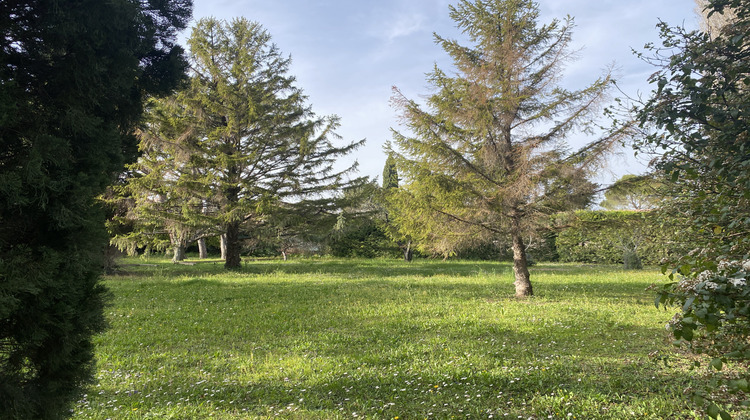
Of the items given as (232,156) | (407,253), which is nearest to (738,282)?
(232,156)

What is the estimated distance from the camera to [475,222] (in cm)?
888

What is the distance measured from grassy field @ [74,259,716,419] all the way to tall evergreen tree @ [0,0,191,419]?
1058mm

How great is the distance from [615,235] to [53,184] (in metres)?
11.5

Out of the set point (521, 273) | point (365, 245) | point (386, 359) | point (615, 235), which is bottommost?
point (386, 359)

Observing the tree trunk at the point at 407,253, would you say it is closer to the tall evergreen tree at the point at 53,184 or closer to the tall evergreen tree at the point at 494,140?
the tall evergreen tree at the point at 494,140

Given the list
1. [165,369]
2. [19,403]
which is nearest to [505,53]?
[165,369]

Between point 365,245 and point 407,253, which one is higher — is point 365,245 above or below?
above

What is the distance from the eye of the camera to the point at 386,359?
15.4 ft

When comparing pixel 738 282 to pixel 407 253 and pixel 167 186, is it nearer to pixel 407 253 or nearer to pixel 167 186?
pixel 167 186

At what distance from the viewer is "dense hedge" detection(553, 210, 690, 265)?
4.68 m

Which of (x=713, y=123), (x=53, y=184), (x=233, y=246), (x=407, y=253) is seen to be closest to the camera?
(x=53, y=184)

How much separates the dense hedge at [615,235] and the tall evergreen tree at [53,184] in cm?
369

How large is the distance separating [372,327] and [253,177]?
10.4 metres

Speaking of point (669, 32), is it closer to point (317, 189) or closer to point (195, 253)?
point (317, 189)
